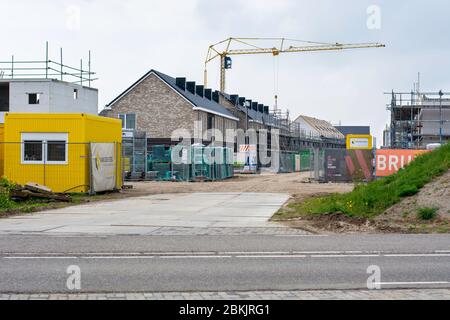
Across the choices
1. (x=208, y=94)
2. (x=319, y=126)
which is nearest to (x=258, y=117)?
(x=208, y=94)

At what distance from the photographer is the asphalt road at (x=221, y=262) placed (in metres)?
7.68

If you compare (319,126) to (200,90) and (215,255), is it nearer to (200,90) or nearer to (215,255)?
(200,90)

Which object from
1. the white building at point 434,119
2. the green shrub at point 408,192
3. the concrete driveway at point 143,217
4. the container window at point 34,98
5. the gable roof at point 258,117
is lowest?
the concrete driveway at point 143,217

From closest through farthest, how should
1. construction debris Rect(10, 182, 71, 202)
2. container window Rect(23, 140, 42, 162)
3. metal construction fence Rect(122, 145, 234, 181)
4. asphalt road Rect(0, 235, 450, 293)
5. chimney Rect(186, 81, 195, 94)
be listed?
asphalt road Rect(0, 235, 450, 293)
construction debris Rect(10, 182, 71, 202)
container window Rect(23, 140, 42, 162)
metal construction fence Rect(122, 145, 234, 181)
chimney Rect(186, 81, 195, 94)

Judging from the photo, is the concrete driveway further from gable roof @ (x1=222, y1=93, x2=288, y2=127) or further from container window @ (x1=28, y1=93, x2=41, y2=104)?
gable roof @ (x1=222, y1=93, x2=288, y2=127)

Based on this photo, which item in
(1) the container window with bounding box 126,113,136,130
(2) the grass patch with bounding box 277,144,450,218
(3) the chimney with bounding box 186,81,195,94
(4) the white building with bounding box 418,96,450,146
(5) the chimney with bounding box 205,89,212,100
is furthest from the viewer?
(5) the chimney with bounding box 205,89,212,100

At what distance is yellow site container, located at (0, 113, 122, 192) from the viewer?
25125 millimetres

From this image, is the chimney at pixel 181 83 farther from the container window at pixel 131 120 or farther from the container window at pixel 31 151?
the container window at pixel 31 151

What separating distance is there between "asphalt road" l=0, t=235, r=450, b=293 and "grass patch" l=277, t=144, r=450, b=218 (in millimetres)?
3198

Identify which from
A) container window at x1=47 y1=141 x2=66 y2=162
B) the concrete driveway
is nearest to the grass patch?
the concrete driveway

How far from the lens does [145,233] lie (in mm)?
13055

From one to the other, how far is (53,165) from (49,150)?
0.66m

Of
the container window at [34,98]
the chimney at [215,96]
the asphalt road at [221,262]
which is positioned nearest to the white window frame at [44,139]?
the asphalt road at [221,262]
